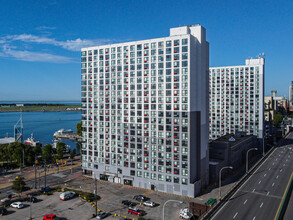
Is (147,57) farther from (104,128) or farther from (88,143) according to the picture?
(88,143)

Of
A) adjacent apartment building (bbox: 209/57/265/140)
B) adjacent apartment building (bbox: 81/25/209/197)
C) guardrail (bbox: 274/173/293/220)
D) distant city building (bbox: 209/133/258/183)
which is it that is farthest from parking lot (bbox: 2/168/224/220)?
adjacent apartment building (bbox: 209/57/265/140)

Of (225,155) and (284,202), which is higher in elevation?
(225,155)

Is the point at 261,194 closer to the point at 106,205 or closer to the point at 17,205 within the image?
the point at 106,205

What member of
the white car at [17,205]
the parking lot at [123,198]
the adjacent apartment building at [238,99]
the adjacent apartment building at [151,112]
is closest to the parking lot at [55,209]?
the white car at [17,205]

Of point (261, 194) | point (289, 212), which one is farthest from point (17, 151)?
point (289, 212)

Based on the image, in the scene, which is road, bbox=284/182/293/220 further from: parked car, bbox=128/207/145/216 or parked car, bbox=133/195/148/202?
parked car, bbox=133/195/148/202

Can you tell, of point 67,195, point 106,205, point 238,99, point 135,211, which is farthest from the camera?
point 238,99
